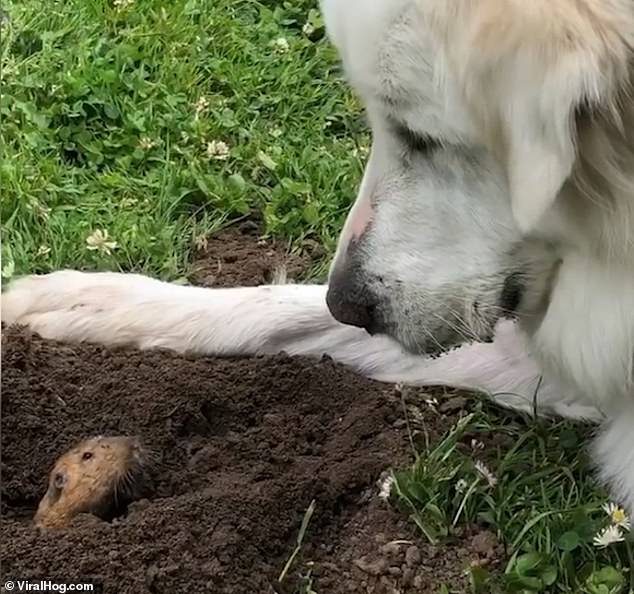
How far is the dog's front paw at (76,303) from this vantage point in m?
2.42

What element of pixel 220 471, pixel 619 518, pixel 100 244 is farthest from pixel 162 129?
pixel 619 518

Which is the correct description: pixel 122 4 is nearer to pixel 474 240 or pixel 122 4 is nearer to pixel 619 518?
pixel 474 240

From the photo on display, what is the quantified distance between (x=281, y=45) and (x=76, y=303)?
4.09 ft

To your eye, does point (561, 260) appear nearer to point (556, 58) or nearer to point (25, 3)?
point (556, 58)

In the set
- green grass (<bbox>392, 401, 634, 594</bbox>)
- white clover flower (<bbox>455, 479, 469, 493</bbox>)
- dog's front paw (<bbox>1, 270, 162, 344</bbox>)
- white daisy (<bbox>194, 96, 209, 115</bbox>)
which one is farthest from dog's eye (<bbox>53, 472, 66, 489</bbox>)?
white daisy (<bbox>194, 96, 209, 115</bbox>)

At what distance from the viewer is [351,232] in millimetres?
1977

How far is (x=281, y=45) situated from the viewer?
3.40 meters

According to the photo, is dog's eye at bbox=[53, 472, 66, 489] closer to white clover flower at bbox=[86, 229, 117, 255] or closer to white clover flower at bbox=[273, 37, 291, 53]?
white clover flower at bbox=[86, 229, 117, 255]

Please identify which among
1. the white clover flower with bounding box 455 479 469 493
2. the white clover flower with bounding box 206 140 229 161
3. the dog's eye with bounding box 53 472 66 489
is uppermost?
the white clover flower with bounding box 206 140 229 161

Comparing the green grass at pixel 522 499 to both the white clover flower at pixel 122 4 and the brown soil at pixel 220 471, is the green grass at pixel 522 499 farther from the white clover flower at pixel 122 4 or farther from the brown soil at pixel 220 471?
the white clover flower at pixel 122 4

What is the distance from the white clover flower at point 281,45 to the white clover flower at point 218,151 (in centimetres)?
49

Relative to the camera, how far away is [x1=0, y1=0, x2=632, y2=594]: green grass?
2.13 m

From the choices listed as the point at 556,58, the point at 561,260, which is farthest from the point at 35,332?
the point at 556,58

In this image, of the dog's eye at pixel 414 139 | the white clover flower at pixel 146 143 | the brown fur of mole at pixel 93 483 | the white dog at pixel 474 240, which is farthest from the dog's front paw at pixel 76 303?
the dog's eye at pixel 414 139
